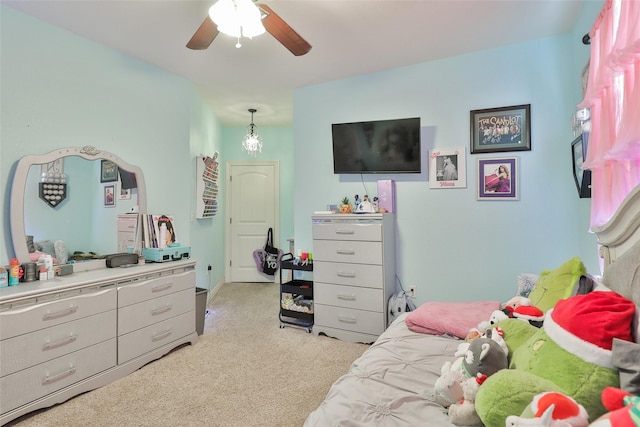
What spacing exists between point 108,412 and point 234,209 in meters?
3.69

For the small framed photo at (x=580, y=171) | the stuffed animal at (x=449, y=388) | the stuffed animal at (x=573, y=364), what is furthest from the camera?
the small framed photo at (x=580, y=171)

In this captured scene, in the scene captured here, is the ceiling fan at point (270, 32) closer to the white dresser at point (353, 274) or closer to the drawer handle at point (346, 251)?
the white dresser at point (353, 274)

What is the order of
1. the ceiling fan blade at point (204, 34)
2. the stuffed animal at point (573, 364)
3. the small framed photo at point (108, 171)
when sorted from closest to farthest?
the stuffed animal at point (573, 364) < the ceiling fan blade at point (204, 34) < the small framed photo at point (108, 171)

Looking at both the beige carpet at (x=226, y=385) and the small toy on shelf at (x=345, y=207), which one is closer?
the beige carpet at (x=226, y=385)

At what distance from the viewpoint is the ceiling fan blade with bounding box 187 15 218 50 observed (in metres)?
1.93

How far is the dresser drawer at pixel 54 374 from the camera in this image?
182cm

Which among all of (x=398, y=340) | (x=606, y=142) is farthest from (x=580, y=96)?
(x=398, y=340)

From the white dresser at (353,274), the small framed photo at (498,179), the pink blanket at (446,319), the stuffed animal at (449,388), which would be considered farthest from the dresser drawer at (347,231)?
the stuffed animal at (449,388)

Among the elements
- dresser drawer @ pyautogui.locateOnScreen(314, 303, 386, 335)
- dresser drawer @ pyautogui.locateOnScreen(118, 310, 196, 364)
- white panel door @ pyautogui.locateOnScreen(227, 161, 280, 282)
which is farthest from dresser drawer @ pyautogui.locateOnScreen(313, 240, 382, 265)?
white panel door @ pyautogui.locateOnScreen(227, 161, 280, 282)

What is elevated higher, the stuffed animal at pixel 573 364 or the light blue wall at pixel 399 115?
the light blue wall at pixel 399 115

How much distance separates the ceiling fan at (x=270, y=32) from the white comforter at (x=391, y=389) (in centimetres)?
185

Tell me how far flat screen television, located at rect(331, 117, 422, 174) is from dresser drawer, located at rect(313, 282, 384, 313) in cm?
114

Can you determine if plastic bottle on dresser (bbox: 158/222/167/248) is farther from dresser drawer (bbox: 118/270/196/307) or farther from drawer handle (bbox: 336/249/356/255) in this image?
drawer handle (bbox: 336/249/356/255)

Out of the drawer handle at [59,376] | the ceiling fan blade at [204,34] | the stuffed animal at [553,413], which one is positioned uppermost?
the ceiling fan blade at [204,34]
